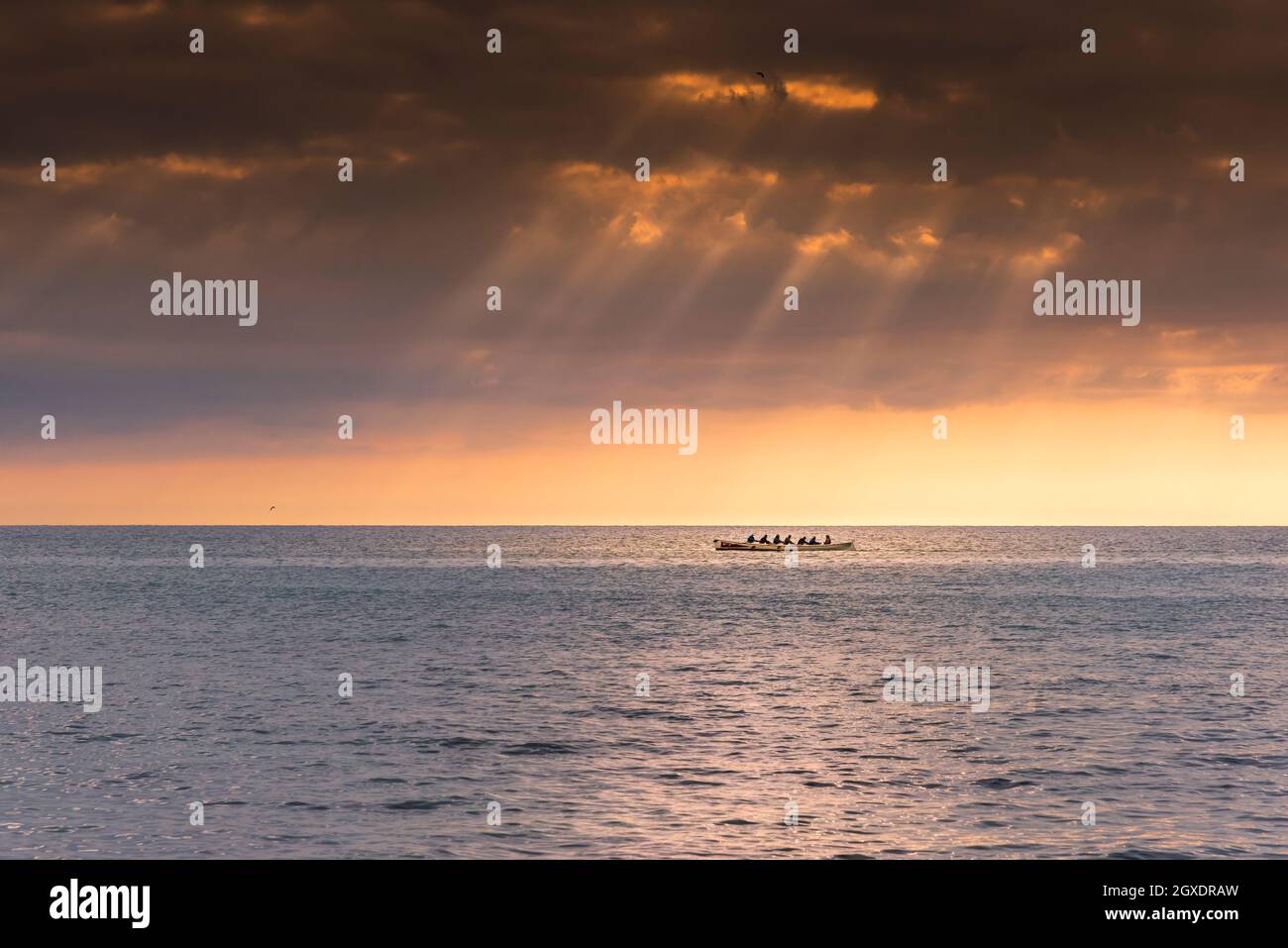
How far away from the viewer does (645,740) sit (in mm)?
36219

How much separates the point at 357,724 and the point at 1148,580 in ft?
405

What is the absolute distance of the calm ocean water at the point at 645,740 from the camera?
2497 centimetres

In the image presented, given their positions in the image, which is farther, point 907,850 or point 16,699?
point 16,699

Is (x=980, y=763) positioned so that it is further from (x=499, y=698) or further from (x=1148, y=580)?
(x=1148, y=580)

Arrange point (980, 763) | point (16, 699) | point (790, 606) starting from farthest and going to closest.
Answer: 1. point (790, 606)
2. point (16, 699)
3. point (980, 763)

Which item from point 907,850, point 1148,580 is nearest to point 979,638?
point 907,850

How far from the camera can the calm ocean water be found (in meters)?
Result: 25.0

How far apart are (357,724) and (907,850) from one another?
2186 cm
